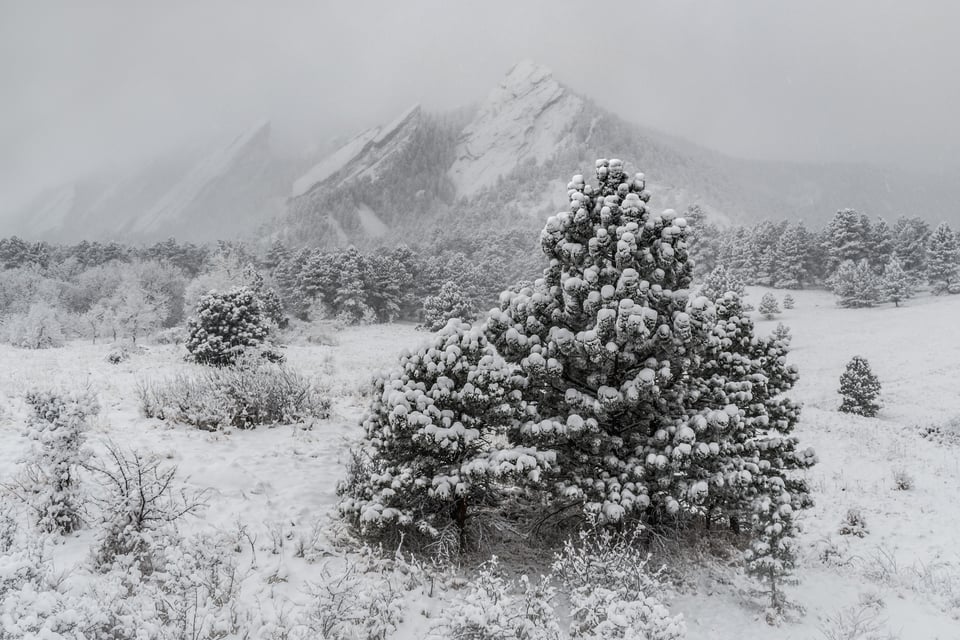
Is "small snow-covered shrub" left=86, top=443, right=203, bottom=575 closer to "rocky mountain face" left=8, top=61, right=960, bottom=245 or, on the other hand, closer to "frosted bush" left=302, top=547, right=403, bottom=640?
"frosted bush" left=302, top=547, right=403, bottom=640

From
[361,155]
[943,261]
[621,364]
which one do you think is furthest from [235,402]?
[361,155]

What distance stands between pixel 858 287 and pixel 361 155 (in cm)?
16601

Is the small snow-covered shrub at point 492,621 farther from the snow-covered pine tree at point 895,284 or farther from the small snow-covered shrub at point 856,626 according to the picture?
the snow-covered pine tree at point 895,284

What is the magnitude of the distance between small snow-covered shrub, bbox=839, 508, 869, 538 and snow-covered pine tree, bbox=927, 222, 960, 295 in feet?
185

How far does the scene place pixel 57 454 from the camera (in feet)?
20.2

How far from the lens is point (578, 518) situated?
8633mm

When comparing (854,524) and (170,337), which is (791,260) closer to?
(854,524)

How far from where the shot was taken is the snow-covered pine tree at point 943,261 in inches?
2060

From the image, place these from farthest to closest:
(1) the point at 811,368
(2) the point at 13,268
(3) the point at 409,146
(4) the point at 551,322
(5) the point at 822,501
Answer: (3) the point at 409,146
(2) the point at 13,268
(1) the point at 811,368
(5) the point at 822,501
(4) the point at 551,322

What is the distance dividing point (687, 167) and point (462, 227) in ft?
271

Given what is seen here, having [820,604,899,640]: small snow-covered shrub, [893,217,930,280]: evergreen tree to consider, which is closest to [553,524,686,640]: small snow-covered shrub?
[820,604,899,640]: small snow-covered shrub

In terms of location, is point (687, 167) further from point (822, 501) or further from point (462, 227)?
point (822, 501)

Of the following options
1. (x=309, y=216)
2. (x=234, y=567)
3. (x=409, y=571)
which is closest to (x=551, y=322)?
(x=409, y=571)

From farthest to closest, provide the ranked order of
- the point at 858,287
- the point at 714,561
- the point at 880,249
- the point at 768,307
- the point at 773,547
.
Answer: the point at 880,249
the point at 858,287
the point at 768,307
the point at 714,561
the point at 773,547
